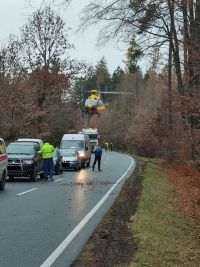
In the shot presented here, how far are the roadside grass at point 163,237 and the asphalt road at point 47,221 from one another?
1.02m

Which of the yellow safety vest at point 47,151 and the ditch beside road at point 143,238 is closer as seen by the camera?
the ditch beside road at point 143,238

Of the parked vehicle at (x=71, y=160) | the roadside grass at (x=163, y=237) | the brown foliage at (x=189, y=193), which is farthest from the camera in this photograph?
the parked vehicle at (x=71, y=160)

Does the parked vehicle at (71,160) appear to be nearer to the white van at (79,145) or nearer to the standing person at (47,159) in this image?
the white van at (79,145)

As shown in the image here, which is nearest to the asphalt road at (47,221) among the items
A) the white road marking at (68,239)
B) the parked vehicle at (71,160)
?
the white road marking at (68,239)

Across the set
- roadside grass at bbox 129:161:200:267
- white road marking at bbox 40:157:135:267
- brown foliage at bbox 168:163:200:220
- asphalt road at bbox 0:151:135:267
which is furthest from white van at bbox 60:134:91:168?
white road marking at bbox 40:157:135:267

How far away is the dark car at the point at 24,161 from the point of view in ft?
85.0

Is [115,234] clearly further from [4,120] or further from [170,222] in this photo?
[4,120]

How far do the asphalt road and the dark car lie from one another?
3544 mm

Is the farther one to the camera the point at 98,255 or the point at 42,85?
the point at 42,85

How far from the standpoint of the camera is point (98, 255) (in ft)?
29.7

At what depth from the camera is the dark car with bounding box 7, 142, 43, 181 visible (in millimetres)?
25922

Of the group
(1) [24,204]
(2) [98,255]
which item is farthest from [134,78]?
(2) [98,255]

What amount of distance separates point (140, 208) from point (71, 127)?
58395 millimetres

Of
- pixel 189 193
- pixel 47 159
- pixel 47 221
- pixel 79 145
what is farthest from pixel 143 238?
pixel 79 145
